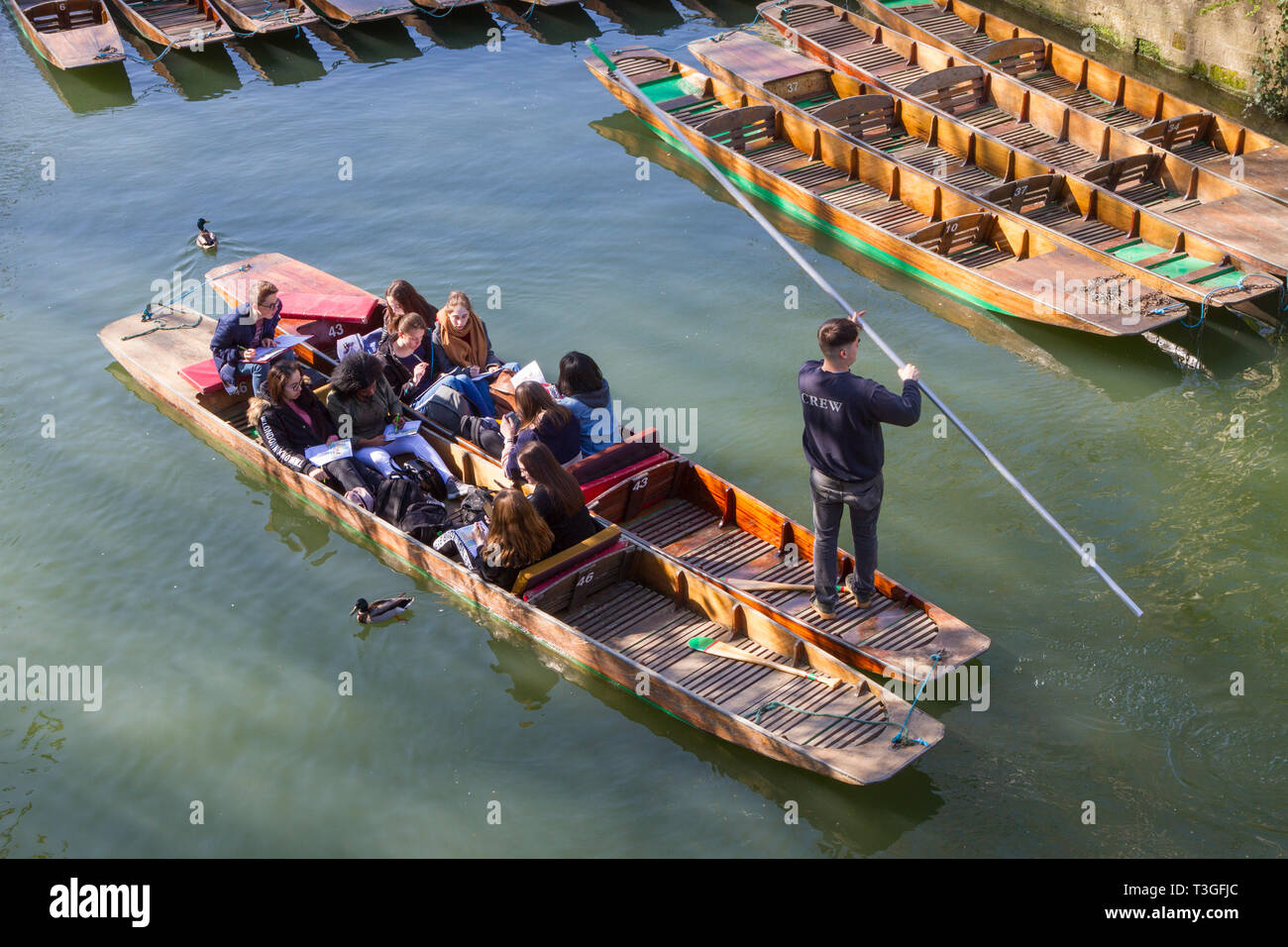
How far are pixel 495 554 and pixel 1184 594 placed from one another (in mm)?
4263

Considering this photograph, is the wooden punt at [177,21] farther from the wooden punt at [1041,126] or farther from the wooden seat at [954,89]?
the wooden seat at [954,89]

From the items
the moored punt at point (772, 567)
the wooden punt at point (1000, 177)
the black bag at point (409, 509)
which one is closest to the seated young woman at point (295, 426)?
the black bag at point (409, 509)

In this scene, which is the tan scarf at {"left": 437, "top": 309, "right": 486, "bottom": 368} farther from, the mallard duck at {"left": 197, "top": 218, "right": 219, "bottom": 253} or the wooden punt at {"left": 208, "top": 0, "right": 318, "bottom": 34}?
the wooden punt at {"left": 208, "top": 0, "right": 318, "bottom": 34}

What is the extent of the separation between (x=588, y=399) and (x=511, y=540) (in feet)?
4.55

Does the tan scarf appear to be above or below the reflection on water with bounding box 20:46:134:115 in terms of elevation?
below

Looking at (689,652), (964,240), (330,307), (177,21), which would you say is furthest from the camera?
(177,21)

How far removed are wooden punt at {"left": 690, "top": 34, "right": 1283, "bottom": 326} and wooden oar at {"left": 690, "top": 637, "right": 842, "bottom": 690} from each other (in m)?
5.06

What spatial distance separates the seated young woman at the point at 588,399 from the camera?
808 centimetres

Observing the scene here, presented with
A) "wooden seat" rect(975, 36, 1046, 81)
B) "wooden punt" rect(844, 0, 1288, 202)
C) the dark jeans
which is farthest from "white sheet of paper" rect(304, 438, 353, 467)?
"wooden seat" rect(975, 36, 1046, 81)

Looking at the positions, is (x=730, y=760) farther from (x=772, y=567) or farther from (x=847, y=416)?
(x=847, y=416)

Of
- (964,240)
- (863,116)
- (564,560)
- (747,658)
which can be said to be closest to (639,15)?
(863,116)

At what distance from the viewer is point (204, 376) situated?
9484 mm

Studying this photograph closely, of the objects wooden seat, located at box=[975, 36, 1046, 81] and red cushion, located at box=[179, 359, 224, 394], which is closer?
red cushion, located at box=[179, 359, 224, 394]

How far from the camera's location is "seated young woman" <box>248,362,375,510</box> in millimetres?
8375
